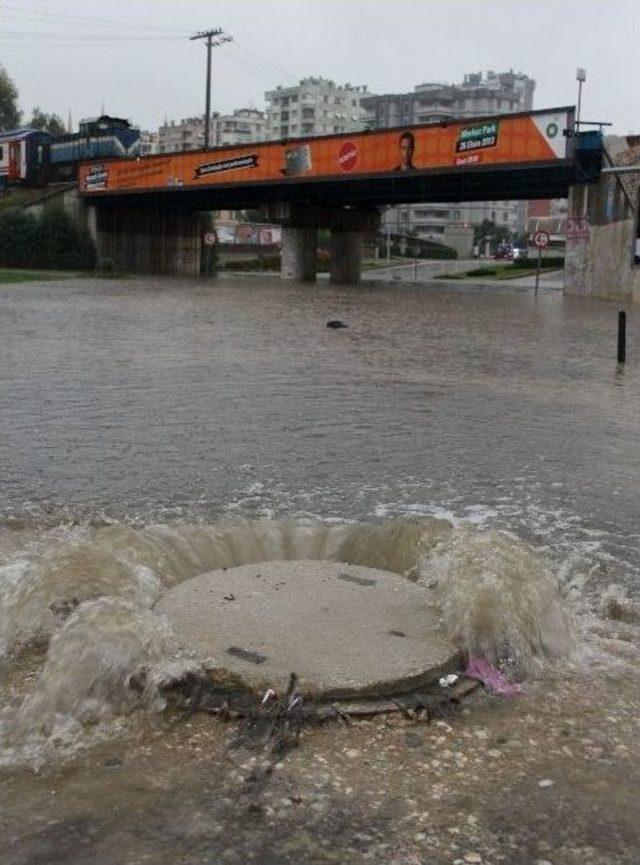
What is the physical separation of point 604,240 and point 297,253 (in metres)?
21.0

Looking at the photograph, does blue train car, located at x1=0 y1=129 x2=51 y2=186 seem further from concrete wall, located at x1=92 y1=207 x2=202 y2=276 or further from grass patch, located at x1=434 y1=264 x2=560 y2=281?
grass patch, located at x1=434 y1=264 x2=560 y2=281

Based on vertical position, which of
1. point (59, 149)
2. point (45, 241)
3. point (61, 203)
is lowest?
point (45, 241)

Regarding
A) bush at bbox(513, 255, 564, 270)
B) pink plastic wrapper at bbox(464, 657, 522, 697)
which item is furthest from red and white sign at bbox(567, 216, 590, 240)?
bush at bbox(513, 255, 564, 270)

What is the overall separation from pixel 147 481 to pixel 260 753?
4153mm

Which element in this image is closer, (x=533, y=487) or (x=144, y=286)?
(x=533, y=487)

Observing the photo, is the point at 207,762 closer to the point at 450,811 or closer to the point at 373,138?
the point at 450,811

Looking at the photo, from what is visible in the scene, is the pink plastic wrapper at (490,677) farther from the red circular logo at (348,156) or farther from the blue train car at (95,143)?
the blue train car at (95,143)

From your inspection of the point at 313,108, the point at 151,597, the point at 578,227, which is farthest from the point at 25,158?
the point at 313,108

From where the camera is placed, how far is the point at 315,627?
4.36 meters

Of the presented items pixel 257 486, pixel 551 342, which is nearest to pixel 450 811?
pixel 257 486

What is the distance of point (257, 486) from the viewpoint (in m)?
7.30

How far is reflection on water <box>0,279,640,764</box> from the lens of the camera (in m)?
4.51

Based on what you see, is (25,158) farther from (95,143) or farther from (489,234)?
(489,234)

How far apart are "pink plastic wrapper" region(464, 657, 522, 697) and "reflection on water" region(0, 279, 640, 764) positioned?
12 centimetres
